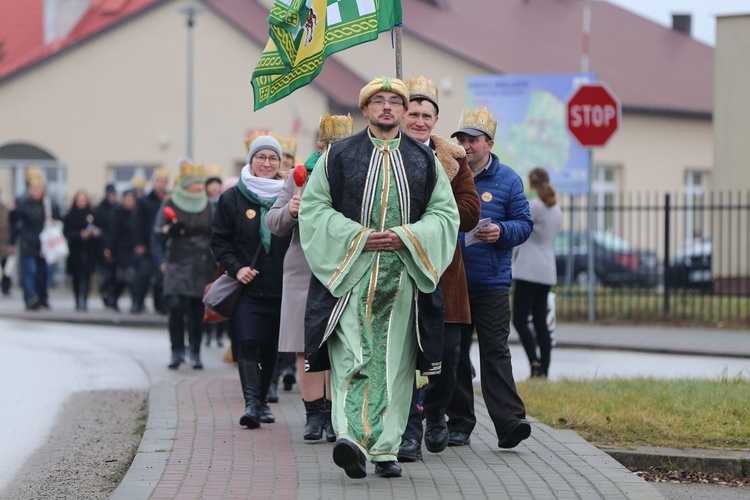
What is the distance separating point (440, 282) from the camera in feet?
25.8

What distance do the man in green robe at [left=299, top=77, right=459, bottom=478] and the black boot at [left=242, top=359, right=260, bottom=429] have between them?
175 cm

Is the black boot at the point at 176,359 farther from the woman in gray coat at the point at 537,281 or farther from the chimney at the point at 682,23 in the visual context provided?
the chimney at the point at 682,23

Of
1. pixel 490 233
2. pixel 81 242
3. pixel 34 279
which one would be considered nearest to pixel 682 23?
pixel 81 242

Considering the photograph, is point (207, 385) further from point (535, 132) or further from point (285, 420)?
point (535, 132)

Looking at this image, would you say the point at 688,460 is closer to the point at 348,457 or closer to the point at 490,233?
the point at 490,233

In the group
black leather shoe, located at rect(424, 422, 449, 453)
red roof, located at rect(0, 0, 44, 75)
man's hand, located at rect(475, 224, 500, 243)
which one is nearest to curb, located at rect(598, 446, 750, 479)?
black leather shoe, located at rect(424, 422, 449, 453)

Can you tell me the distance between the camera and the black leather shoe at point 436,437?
26.2 ft

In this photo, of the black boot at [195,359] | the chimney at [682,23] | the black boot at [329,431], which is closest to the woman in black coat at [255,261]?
the black boot at [329,431]

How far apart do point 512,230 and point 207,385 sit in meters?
3.99

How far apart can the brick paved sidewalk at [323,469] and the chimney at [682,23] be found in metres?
44.1

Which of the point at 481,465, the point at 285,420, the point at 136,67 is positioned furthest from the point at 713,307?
the point at 136,67

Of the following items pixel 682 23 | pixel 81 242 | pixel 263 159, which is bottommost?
pixel 81 242

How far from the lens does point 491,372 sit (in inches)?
321

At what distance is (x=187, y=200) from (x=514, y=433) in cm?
625
